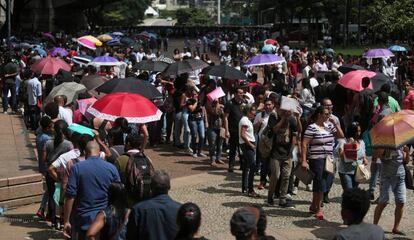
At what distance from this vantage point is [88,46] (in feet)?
86.8

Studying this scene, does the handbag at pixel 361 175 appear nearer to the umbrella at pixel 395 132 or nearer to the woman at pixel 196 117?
the umbrella at pixel 395 132

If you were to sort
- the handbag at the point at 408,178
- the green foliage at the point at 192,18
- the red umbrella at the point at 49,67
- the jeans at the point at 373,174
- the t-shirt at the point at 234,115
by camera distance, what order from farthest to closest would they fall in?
the green foliage at the point at 192,18, the red umbrella at the point at 49,67, the t-shirt at the point at 234,115, the jeans at the point at 373,174, the handbag at the point at 408,178

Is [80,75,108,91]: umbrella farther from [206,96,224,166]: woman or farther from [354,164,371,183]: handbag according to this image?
[354,164,371,183]: handbag

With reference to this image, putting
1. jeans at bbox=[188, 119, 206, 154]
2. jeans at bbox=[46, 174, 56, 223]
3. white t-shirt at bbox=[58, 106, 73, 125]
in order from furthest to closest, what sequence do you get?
jeans at bbox=[188, 119, 206, 154]
white t-shirt at bbox=[58, 106, 73, 125]
jeans at bbox=[46, 174, 56, 223]

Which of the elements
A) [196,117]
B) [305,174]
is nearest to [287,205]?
[305,174]

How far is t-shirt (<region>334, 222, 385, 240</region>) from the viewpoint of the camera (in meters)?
5.68

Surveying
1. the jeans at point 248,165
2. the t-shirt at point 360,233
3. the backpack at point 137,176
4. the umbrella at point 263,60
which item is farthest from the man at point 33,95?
the t-shirt at point 360,233

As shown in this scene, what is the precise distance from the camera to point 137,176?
7617 millimetres

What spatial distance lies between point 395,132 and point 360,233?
3.16 m

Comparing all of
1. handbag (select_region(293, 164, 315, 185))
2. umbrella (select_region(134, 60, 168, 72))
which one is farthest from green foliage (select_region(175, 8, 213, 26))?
handbag (select_region(293, 164, 315, 185))

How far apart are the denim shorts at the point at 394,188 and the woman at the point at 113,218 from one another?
367 cm

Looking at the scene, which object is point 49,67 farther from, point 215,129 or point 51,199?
point 51,199

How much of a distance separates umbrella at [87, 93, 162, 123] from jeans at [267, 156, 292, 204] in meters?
1.83

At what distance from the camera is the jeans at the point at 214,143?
14531 mm
